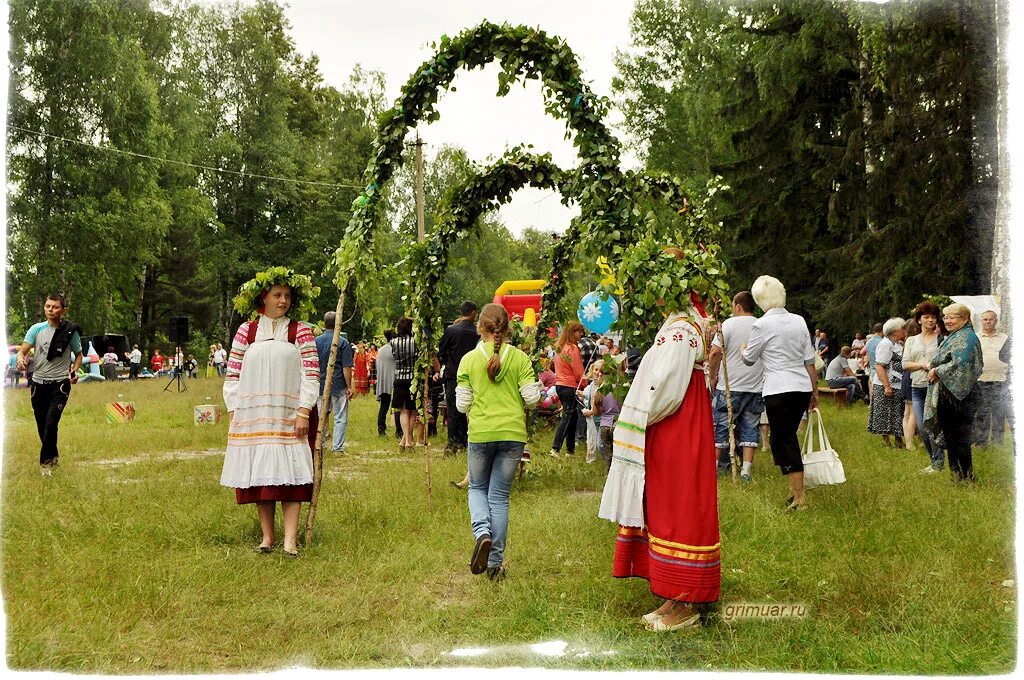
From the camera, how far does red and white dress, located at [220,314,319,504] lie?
6465 millimetres

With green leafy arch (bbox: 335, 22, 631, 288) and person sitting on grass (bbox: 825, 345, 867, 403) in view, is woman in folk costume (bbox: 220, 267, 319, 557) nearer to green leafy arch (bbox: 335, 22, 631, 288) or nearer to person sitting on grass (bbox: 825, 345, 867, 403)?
green leafy arch (bbox: 335, 22, 631, 288)

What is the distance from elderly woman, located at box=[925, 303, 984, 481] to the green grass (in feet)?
1.36

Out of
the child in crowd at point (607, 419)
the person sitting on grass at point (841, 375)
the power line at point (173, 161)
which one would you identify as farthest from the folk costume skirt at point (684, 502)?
the power line at point (173, 161)

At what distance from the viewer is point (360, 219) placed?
23.4 ft

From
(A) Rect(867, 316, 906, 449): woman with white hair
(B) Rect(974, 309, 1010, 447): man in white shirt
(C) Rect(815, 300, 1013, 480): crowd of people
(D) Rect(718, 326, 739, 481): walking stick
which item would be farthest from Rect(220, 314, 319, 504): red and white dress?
(A) Rect(867, 316, 906, 449): woman with white hair

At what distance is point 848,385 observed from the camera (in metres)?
20.3

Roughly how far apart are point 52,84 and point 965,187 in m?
20.4

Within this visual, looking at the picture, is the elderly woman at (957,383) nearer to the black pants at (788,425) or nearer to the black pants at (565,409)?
the black pants at (788,425)

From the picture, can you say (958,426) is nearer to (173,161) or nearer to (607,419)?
(607,419)

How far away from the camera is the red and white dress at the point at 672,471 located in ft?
15.5

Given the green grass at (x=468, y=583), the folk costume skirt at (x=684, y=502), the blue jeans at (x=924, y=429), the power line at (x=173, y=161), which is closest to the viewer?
the green grass at (x=468, y=583)

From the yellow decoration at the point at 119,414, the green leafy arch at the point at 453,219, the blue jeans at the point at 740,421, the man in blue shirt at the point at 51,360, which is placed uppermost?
the green leafy arch at the point at 453,219

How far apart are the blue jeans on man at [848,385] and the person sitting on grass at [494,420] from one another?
15.4 metres

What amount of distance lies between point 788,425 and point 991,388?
152 inches
